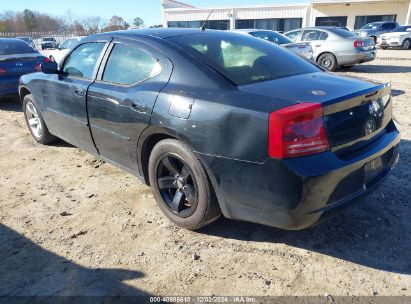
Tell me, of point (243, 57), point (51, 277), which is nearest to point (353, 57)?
point (243, 57)

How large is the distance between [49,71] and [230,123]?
9.51 feet

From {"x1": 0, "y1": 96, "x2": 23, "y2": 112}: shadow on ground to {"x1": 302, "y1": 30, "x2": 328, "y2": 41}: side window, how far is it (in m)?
9.09

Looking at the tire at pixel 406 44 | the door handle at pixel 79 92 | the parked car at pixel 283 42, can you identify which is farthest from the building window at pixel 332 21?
the door handle at pixel 79 92

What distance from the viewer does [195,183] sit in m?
2.80

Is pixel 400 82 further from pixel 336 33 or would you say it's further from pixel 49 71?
pixel 49 71

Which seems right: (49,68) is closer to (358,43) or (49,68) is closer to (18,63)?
(18,63)

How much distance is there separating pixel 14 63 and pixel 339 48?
9061mm

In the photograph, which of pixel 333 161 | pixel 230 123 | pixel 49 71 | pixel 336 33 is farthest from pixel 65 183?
pixel 336 33

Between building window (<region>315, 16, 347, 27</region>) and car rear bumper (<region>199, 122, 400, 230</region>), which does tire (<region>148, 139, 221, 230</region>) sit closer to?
car rear bumper (<region>199, 122, 400, 230</region>)

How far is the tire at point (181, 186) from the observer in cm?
274

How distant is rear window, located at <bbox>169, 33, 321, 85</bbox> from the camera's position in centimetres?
288

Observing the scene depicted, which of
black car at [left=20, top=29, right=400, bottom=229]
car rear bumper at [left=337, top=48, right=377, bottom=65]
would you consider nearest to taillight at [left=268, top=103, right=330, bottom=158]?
black car at [left=20, top=29, right=400, bottom=229]

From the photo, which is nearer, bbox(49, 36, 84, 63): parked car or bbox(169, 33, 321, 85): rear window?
bbox(169, 33, 321, 85): rear window

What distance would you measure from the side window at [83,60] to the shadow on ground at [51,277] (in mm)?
1885
